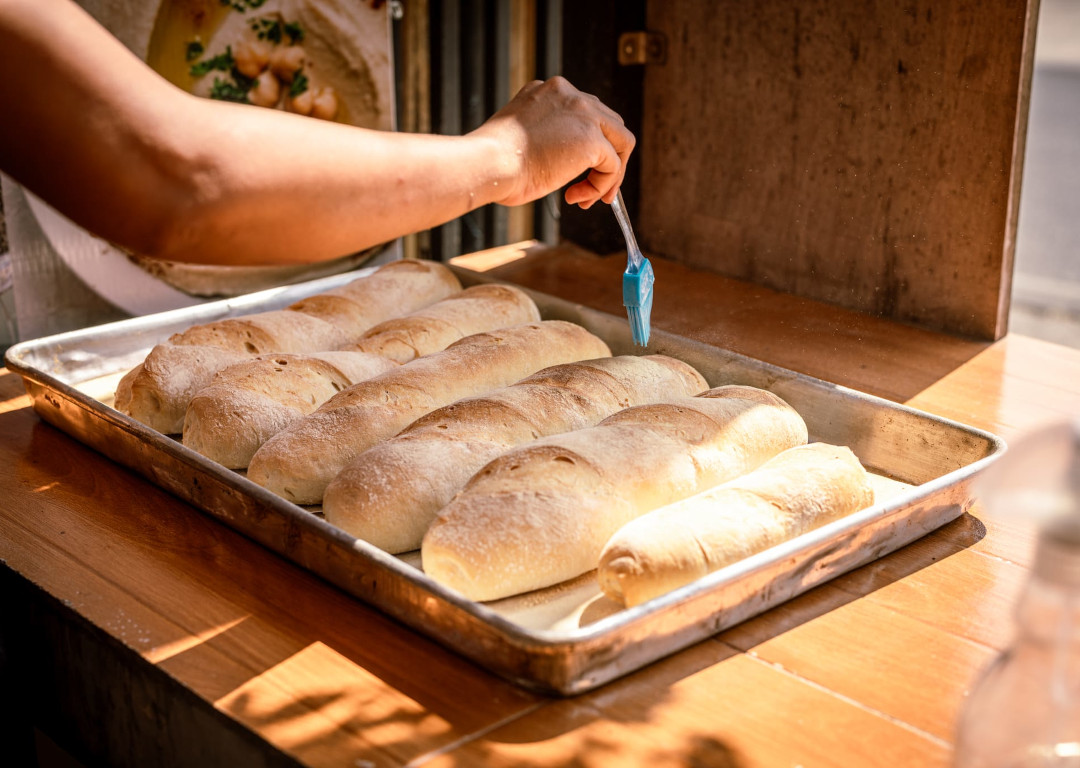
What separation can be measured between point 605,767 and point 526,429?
625 millimetres

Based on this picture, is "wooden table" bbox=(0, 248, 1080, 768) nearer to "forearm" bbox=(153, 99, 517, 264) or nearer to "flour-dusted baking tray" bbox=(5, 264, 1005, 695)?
"flour-dusted baking tray" bbox=(5, 264, 1005, 695)

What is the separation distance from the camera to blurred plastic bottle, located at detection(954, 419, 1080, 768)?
62 centimetres

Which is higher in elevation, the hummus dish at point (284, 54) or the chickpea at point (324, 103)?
the hummus dish at point (284, 54)

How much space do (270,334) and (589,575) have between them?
34.1 inches

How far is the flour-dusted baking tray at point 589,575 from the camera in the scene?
1078 millimetres

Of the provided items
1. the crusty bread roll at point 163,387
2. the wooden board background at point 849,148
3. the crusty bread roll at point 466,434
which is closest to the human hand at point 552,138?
the crusty bread roll at point 466,434

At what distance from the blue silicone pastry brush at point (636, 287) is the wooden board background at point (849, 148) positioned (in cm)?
71

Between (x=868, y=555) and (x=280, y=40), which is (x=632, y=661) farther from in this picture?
(x=280, y=40)

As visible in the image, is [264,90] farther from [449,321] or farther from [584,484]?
[584,484]

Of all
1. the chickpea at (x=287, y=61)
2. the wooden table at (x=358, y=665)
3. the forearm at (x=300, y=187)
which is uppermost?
the chickpea at (x=287, y=61)

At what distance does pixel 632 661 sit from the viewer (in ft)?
3.61

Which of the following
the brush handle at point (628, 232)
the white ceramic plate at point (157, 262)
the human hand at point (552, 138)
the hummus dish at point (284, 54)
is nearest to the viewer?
the human hand at point (552, 138)

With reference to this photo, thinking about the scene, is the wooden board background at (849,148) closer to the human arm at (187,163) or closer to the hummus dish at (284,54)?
the hummus dish at (284,54)

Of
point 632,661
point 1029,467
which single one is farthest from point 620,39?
point 1029,467
